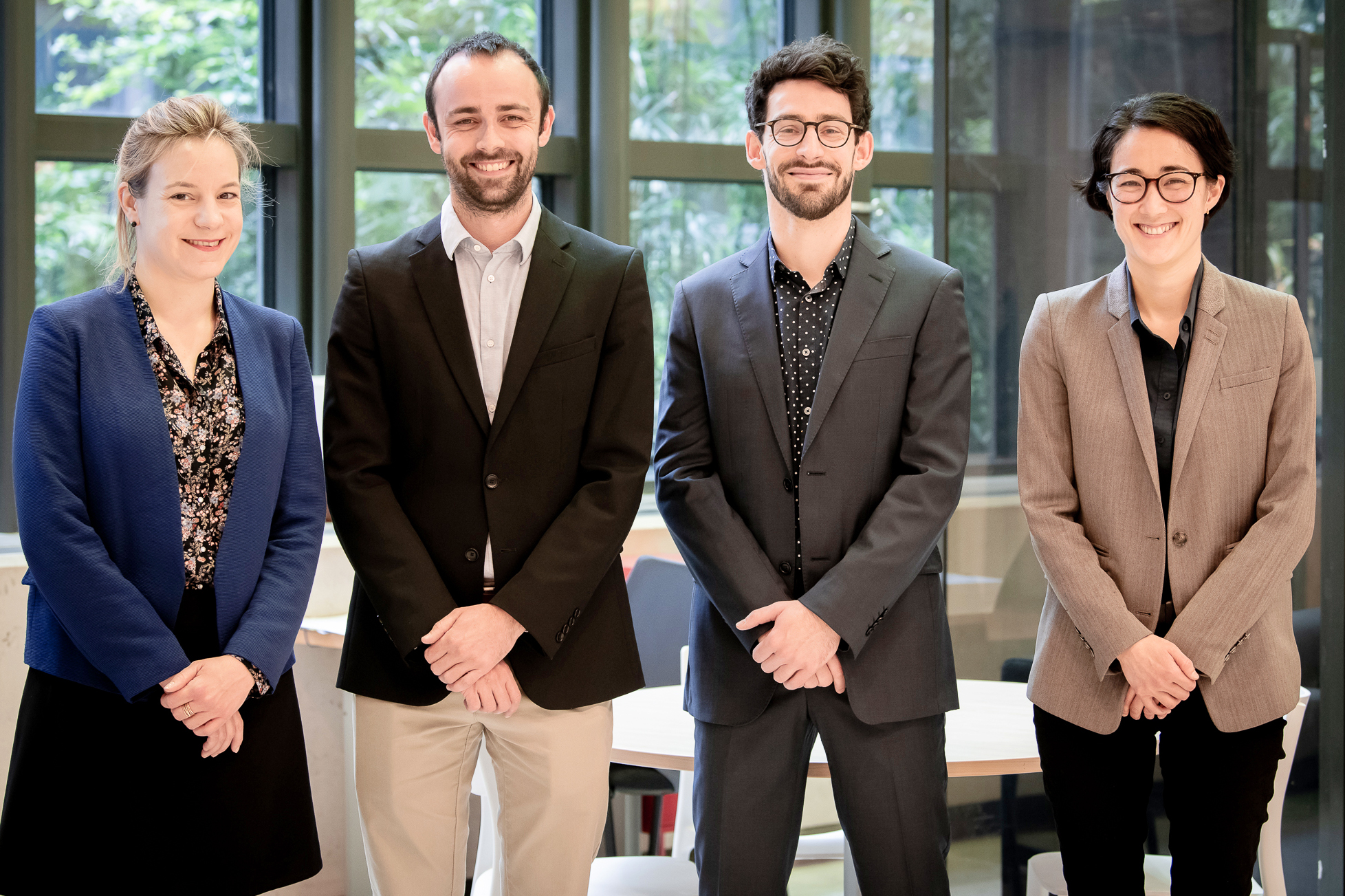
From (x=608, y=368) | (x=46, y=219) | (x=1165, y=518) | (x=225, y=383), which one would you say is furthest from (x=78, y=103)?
(x=1165, y=518)

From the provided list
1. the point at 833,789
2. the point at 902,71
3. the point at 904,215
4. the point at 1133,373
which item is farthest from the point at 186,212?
the point at 902,71

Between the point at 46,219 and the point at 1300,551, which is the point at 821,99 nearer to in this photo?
the point at 1300,551

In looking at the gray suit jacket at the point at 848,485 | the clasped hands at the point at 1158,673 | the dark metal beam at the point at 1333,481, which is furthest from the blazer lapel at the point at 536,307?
the dark metal beam at the point at 1333,481

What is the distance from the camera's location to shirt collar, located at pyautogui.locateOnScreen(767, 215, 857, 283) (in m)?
2.33

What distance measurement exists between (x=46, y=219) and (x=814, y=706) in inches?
133

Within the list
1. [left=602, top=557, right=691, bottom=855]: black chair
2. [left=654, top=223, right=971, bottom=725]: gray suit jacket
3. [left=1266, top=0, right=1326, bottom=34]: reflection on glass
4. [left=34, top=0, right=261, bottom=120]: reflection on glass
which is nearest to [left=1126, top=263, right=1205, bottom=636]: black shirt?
[left=654, top=223, right=971, bottom=725]: gray suit jacket

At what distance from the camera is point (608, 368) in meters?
2.21

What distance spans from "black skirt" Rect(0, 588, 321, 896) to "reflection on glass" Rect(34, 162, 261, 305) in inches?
96.2

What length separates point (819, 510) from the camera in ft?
7.30

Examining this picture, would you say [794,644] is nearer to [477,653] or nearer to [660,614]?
[477,653]

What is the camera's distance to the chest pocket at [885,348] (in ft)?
7.35

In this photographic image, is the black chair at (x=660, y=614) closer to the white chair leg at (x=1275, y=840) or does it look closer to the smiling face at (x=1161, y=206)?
the white chair leg at (x=1275, y=840)

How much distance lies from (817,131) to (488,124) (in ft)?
2.02

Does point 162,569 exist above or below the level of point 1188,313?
below
